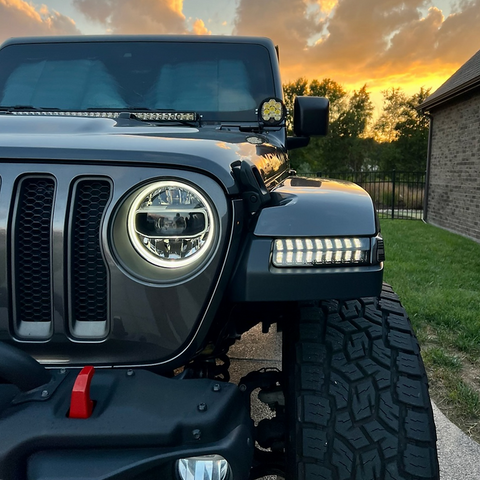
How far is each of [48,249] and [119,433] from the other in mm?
488

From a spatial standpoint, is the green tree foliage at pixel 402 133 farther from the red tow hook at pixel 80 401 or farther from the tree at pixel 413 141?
the red tow hook at pixel 80 401

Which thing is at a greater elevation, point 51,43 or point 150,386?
point 51,43

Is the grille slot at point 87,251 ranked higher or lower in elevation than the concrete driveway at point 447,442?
higher

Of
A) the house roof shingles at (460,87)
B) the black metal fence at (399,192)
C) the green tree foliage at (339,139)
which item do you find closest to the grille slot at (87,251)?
the house roof shingles at (460,87)

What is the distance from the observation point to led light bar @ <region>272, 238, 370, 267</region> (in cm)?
124

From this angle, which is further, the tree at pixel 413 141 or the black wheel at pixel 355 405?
the tree at pixel 413 141

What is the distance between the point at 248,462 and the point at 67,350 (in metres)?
0.55

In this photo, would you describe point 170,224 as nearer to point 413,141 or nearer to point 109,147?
point 109,147

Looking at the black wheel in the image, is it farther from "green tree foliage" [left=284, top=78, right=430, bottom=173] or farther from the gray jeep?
"green tree foliage" [left=284, top=78, right=430, bottom=173]

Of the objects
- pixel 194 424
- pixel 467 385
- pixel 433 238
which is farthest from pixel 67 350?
pixel 433 238

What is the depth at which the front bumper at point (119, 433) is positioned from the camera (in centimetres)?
99

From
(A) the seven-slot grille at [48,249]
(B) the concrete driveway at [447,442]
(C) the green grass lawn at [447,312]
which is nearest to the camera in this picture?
(A) the seven-slot grille at [48,249]

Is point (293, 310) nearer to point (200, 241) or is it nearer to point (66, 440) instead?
point (200, 241)

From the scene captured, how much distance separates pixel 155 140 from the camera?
1.29 metres
